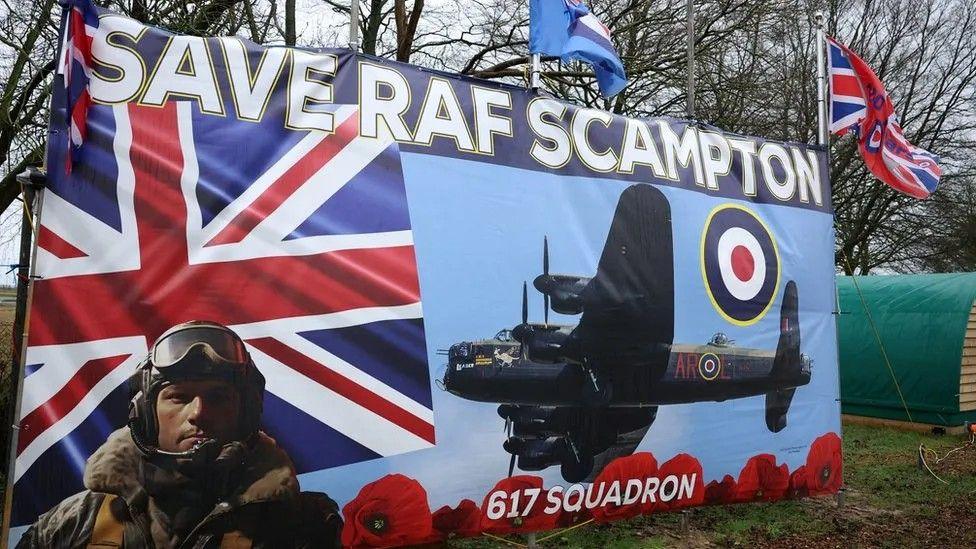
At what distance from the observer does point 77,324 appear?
3656mm

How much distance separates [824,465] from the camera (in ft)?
20.9

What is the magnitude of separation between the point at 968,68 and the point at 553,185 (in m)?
24.0

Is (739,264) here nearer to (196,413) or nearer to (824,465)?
(824,465)

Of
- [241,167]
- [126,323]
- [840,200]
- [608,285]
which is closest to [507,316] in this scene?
[608,285]

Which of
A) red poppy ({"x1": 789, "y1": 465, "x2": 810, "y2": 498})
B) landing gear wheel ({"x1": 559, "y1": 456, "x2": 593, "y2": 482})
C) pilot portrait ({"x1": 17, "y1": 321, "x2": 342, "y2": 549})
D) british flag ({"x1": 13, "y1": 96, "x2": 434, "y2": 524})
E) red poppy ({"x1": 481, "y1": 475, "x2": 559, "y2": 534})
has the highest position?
british flag ({"x1": 13, "y1": 96, "x2": 434, "y2": 524})

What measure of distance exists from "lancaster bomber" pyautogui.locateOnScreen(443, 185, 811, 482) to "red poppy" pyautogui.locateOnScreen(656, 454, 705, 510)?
39 cm

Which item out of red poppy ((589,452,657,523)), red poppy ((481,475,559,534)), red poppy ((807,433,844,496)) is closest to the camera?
red poppy ((481,475,559,534))

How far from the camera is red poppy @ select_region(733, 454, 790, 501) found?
19.1 feet

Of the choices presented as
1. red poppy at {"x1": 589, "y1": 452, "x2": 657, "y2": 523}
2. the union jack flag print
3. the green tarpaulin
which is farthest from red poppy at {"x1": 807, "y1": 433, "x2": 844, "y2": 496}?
the green tarpaulin

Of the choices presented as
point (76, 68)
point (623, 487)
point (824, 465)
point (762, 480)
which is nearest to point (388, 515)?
point (623, 487)

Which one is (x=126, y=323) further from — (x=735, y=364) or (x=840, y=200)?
(x=840, y=200)

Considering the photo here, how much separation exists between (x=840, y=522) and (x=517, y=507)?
3.29 metres

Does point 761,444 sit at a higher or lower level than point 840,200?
lower

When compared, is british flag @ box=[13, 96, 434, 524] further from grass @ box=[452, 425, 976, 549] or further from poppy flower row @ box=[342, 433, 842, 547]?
grass @ box=[452, 425, 976, 549]
